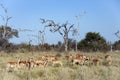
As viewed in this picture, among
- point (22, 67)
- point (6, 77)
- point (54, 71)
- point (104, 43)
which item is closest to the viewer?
point (6, 77)

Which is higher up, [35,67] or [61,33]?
[61,33]

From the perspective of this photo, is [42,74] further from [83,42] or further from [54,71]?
[83,42]

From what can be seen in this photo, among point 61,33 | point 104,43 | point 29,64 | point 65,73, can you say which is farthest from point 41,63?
point 104,43

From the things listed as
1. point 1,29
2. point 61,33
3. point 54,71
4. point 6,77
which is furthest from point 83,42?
point 6,77

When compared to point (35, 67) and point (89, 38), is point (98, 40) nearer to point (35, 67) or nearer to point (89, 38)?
point (89, 38)

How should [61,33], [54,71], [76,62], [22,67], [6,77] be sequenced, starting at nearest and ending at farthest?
[6,77] < [54,71] < [22,67] < [76,62] < [61,33]

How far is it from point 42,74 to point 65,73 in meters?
1.15

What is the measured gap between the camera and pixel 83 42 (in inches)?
2386

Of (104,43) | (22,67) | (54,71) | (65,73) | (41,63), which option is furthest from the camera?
(104,43)

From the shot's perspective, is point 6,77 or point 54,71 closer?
point 6,77

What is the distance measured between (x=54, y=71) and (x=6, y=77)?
4112 millimetres

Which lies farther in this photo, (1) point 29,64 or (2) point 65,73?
(1) point 29,64

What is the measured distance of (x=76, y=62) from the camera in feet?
73.7

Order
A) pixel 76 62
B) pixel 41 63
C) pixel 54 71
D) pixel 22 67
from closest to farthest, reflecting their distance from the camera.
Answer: pixel 54 71, pixel 22 67, pixel 41 63, pixel 76 62
